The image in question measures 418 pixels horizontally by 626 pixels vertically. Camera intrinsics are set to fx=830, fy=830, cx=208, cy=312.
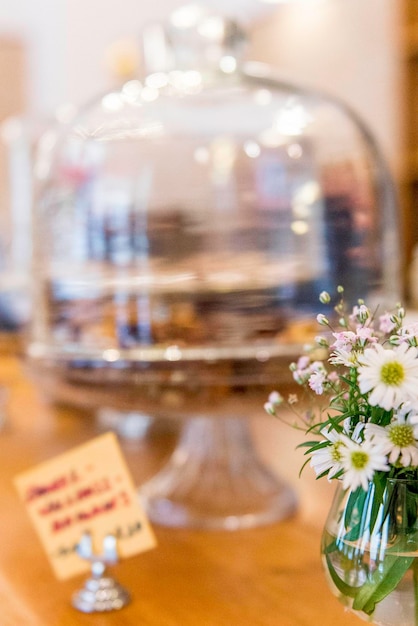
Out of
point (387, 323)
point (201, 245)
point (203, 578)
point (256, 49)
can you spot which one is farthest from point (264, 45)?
point (387, 323)

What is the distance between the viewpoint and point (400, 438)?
41 cm

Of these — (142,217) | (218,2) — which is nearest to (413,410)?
(142,217)

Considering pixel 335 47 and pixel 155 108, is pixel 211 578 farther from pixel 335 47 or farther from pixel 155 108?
pixel 335 47

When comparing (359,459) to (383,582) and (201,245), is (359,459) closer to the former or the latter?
(383,582)

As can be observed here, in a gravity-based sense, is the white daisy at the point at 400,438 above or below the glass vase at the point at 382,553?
above

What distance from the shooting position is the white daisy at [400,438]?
0.41m

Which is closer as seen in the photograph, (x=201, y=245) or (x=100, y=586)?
(x=100, y=586)

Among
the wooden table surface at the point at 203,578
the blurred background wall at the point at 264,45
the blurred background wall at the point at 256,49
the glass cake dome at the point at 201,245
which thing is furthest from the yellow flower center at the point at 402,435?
the blurred background wall at the point at 264,45

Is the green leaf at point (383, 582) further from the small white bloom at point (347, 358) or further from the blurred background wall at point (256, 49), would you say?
the blurred background wall at point (256, 49)

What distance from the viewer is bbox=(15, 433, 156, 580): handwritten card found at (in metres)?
0.66

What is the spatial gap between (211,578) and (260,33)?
132 inches

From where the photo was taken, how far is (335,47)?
3182 mm

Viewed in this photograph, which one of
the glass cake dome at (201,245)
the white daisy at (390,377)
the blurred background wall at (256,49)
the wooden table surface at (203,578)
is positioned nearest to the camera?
the white daisy at (390,377)

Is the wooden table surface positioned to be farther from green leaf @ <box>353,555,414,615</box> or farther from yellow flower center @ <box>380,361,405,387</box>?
yellow flower center @ <box>380,361,405,387</box>
